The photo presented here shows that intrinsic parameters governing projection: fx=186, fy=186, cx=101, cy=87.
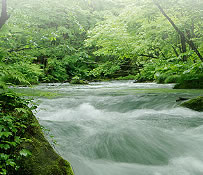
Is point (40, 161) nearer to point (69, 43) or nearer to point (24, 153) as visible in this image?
point (24, 153)

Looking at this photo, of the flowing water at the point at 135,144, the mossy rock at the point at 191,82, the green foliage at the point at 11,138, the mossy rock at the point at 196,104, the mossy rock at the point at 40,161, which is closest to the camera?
the green foliage at the point at 11,138

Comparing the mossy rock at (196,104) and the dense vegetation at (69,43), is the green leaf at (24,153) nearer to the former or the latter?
the dense vegetation at (69,43)

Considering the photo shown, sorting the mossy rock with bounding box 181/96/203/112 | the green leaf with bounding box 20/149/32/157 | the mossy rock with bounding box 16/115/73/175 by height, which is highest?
the green leaf with bounding box 20/149/32/157

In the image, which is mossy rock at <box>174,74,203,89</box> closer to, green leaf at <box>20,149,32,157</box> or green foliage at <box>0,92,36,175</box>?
green foliage at <box>0,92,36,175</box>

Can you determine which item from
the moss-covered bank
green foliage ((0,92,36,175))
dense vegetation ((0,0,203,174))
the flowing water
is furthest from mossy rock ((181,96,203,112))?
green foliage ((0,92,36,175))

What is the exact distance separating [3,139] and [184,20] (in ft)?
22.4

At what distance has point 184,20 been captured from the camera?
6.66m

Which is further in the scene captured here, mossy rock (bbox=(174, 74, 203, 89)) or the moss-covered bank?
mossy rock (bbox=(174, 74, 203, 89))

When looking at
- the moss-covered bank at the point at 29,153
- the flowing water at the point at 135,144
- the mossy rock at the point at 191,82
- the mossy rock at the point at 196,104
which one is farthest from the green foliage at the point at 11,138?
the mossy rock at the point at 191,82

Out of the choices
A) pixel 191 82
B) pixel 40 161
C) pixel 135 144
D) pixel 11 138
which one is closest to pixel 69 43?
pixel 135 144

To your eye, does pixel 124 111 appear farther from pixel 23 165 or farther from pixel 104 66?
pixel 23 165

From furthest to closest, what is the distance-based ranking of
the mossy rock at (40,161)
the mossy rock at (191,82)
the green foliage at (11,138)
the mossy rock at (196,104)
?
the mossy rock at (191,82)
the mossy rock at (196,104)
the mossy rock at (40,161)
the green foliage at (11,138)

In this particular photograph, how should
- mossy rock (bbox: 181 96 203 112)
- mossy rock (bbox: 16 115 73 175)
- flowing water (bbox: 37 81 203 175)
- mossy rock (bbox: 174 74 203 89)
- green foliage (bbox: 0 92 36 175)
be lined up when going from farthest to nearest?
1. mossy rock (bbox: 174 74 203 89)
2. mossy rock (bbox: 181 96 203 112)
3. flowing water (bbox: 37 81 203 175)
4. mossy rock (bbox: 16 115 73 175)
5. green foliage (bbox: 0 92 36 175)

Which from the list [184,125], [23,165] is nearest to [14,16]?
[23,165]
